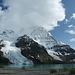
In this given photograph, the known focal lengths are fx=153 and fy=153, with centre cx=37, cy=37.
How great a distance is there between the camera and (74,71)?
3084cm

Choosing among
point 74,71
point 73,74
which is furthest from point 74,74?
point 74,71

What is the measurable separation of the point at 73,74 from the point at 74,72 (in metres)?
1.84

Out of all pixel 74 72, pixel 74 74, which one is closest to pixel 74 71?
pixel 74 72

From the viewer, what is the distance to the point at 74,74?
28.6 m

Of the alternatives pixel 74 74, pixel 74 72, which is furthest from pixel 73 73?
pixel 74 74

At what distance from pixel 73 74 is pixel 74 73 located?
1.56 metres

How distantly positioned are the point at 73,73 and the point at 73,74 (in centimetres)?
188

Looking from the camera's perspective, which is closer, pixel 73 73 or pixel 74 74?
pixel 74 74

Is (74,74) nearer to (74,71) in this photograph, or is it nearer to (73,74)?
(73,74)

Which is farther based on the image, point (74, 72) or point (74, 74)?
point (74, 72)

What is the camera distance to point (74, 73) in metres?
30.3

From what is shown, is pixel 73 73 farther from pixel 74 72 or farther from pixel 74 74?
pixel 74 74

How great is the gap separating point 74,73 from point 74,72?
1.05ft

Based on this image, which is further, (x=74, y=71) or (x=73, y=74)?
(x=74, y=71)
